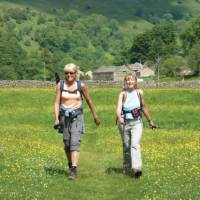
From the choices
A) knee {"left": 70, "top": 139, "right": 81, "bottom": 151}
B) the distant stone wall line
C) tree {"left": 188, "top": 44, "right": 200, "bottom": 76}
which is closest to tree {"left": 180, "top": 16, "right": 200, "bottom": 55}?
tree {"left": 188, "top": 44, "right": 200, "bottom": 76}

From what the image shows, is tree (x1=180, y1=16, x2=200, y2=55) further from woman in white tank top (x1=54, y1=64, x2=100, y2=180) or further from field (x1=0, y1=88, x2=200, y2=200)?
woman in white tank top (x1=54, y1=64, x2=100, y2=180)

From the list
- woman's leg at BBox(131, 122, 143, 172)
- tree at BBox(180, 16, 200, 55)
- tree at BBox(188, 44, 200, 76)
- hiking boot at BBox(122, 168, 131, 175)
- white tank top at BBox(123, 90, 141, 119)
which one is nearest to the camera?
woman's leg at BBox(131, 122, 143, 172)

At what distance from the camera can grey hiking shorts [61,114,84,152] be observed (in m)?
17.6

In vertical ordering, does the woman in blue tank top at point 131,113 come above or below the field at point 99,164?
above

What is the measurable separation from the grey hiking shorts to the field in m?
1.00

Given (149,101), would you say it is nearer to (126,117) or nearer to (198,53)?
(126,117)

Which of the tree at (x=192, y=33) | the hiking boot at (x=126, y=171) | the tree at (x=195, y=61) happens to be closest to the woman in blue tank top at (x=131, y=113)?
the hiking boot at (x=126, y=171)

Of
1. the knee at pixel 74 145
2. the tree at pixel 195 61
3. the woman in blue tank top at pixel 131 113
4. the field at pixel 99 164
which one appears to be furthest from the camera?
the tree at pixel 195 61

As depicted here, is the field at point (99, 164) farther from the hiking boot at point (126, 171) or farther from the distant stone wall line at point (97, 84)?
the distant stone wall line at point (97, 84)

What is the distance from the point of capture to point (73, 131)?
17.6 meters

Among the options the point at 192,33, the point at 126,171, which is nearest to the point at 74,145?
the point at 126,171

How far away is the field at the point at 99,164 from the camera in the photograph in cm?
1528

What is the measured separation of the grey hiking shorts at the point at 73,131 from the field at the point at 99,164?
1.00 meters

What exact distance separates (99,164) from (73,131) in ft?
12.7
